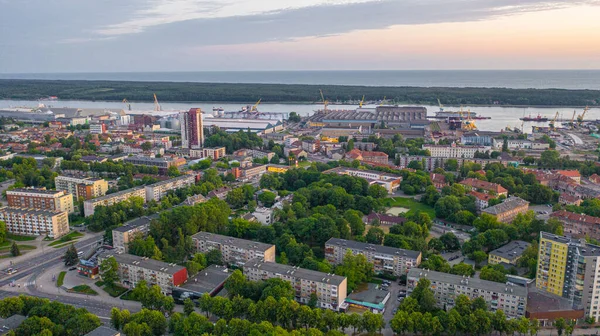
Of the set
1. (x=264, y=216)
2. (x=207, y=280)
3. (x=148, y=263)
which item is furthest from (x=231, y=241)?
(x=264, y=216)

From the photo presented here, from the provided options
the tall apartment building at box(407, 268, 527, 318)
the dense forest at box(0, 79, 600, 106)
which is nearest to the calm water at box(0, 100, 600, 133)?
the dense forest at box(0, 79, 600, 106)

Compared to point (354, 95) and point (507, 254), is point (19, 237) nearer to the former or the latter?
point (507, 254)

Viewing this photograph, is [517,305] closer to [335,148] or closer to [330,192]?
[330,192]

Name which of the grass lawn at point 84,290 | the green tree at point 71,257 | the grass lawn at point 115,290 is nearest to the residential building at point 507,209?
the grass lawn at point 115,290

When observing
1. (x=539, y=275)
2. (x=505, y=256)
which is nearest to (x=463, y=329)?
(x=539, y=275)

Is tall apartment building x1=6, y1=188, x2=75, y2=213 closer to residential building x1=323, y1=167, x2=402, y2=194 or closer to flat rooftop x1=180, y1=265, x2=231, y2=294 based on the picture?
flat rooftop x1=180, y1=265, x2=231, y2=294

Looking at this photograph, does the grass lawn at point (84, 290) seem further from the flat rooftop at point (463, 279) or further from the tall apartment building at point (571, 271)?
the tall apartment building at point (571, 271)
